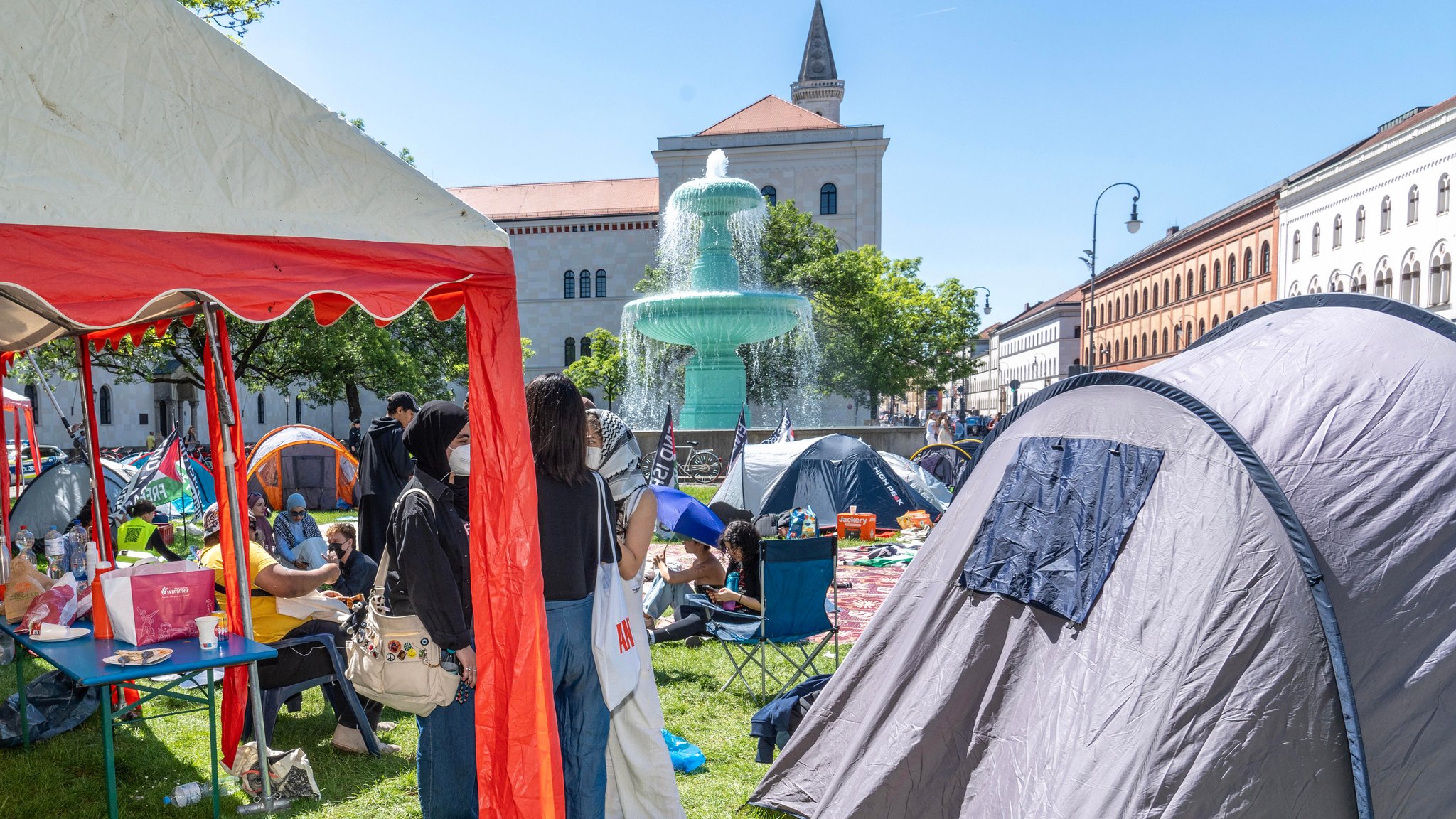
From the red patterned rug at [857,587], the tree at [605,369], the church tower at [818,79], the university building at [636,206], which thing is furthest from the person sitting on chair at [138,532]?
the church tower at [818,79]

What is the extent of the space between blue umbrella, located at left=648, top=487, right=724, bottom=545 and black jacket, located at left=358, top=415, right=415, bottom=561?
191 centimetres

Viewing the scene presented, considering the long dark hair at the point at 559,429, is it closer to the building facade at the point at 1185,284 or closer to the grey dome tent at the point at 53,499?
the grey dome tent at the point at 53,499

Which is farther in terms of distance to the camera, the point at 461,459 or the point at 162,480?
the point at 162,480

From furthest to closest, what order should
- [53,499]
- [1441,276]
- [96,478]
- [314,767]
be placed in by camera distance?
1. [1441,276]
2. [53,499]
3. [96,478]
4. [314,767]

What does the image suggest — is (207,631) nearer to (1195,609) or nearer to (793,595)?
(793,595)

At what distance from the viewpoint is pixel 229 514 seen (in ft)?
14.7

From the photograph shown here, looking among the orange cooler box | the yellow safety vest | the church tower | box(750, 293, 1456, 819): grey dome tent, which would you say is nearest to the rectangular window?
box(750, 293, 1456, 819): grey dome tent

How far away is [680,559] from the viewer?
38.8 ft

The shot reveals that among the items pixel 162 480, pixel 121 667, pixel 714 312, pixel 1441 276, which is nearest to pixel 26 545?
pixel 121 667

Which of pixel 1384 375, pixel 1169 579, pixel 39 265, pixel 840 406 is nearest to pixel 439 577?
pixel 39 265

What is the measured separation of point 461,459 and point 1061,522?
2.48 metres

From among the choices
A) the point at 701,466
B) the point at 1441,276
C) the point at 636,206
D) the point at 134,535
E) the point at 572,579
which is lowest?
the point at 701,466

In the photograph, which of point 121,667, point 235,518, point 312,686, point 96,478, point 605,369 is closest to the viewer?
point 121,667

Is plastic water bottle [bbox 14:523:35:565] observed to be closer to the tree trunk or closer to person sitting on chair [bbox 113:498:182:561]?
person sitting on chair [bbox 113:498:182:561]
